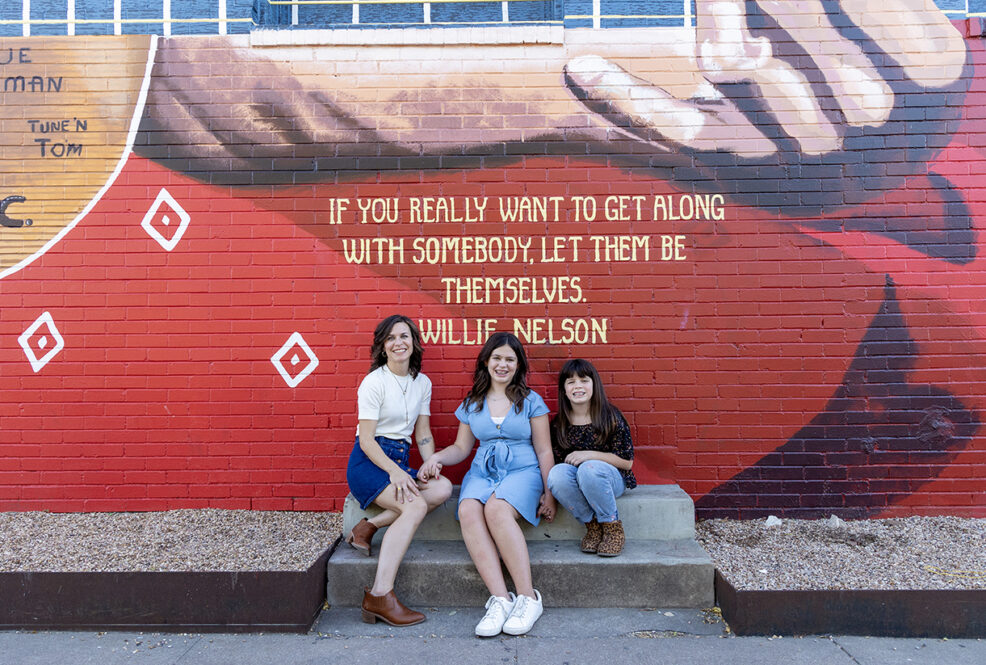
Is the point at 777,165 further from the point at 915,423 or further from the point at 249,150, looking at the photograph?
the point at 249,150

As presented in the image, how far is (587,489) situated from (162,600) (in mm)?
2301

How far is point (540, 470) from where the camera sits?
12.3 feet

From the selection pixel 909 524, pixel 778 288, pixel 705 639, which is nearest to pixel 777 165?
pixel 778 288

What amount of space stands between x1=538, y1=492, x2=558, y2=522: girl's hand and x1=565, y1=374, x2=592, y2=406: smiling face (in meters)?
0.59

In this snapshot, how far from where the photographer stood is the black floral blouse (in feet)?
12.4

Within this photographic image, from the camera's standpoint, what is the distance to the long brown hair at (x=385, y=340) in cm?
384

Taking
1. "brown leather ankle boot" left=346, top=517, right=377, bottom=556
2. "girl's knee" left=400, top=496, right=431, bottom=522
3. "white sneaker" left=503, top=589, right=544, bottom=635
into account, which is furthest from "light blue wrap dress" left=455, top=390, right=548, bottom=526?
"brown leather ankle boot" left=346, top=517, right=377, bottom=556

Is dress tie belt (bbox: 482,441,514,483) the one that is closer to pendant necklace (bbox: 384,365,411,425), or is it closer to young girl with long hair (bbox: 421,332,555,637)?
young girl with long hair (bbox: 421,332,555,637)

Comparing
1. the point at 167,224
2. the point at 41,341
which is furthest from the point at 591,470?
the point at 41,341

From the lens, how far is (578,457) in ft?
12.1

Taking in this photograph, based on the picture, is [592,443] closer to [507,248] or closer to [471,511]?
[471,511]

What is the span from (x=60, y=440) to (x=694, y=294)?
4515mm

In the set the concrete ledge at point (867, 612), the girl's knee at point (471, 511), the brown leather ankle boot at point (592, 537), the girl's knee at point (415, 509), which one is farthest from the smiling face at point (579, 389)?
the concrete ledge at point (867, 612)

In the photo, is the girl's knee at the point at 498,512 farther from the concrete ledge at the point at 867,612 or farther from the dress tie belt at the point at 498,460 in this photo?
the concrete ledge at the point at 867,612
